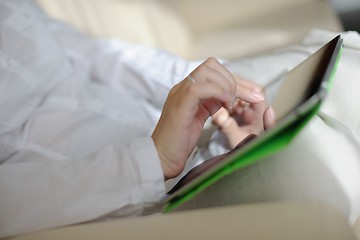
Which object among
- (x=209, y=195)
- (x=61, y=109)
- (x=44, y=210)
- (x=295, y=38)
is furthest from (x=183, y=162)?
(x=295, y=38)

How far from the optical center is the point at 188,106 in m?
0.50

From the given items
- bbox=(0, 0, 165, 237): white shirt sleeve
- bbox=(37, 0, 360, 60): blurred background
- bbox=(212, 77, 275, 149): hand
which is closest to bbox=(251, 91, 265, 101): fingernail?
bbox=(212, 77, 275, 149): hand

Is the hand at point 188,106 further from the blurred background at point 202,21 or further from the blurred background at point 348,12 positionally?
the blurred background at point 348,12

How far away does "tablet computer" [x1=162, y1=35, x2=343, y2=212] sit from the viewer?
35cm

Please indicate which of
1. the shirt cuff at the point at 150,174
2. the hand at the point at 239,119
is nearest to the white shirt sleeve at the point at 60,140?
the shirt cuff at the point at 150,174

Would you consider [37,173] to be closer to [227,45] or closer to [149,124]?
[149,124]

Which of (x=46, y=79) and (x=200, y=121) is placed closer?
(x=200, y=121)

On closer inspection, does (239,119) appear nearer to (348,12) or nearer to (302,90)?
(302,90)

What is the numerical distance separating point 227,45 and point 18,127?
55cm

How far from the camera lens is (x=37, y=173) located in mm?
531

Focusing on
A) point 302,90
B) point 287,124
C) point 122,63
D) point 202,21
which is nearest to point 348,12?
point 202,21

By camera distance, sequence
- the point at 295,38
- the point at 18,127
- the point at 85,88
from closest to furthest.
A: the point at 18,127 < the point at 85,88 < the point at 295,38

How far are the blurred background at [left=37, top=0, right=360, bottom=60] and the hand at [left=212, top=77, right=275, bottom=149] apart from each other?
0.38 m

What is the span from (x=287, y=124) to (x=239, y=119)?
0.96 feet
